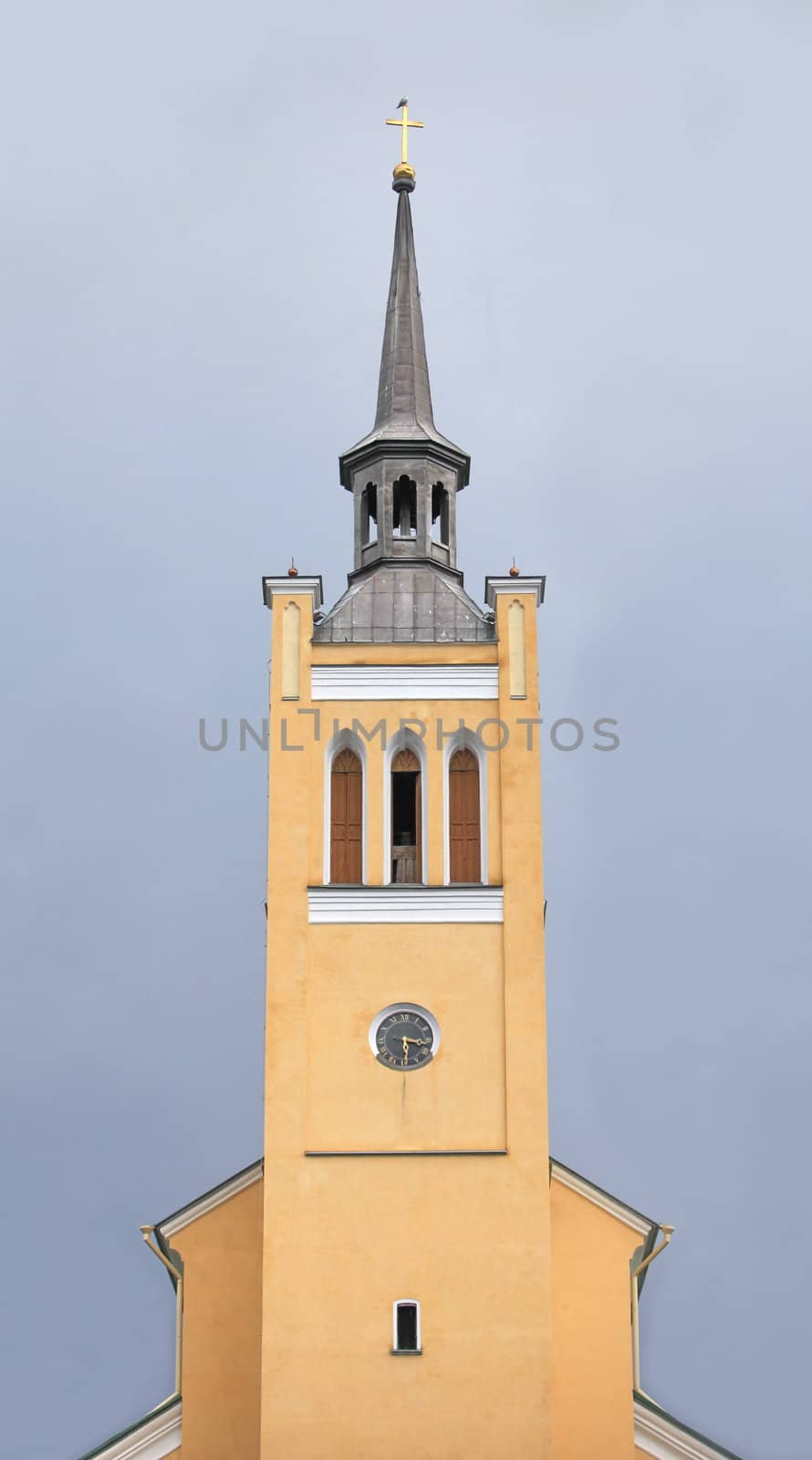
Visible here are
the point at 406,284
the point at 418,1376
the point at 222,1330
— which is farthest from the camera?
the point at 406,284

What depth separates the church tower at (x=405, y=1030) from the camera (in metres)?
31.6

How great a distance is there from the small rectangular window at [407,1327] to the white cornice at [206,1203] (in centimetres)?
368

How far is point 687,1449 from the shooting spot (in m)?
33.3

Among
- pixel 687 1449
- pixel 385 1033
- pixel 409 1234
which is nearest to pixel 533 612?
pixel 385 1033

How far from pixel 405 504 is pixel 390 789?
5768mm

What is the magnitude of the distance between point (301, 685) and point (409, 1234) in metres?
7.95

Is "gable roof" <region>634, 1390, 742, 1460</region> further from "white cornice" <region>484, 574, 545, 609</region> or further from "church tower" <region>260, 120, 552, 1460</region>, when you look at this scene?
"white cornice" <region>484, 574, 545, 609</region>

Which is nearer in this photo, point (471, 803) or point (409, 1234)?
point (409, 1234)

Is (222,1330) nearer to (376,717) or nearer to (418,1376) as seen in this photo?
(418,1376)

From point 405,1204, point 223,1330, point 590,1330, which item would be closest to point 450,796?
point 405,1204

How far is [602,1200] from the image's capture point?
114ft

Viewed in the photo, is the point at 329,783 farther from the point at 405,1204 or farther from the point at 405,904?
the point at 405,1204

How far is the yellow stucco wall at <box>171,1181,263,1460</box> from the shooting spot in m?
33.3

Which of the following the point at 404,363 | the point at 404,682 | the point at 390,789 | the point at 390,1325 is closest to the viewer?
the point at 390,1325
